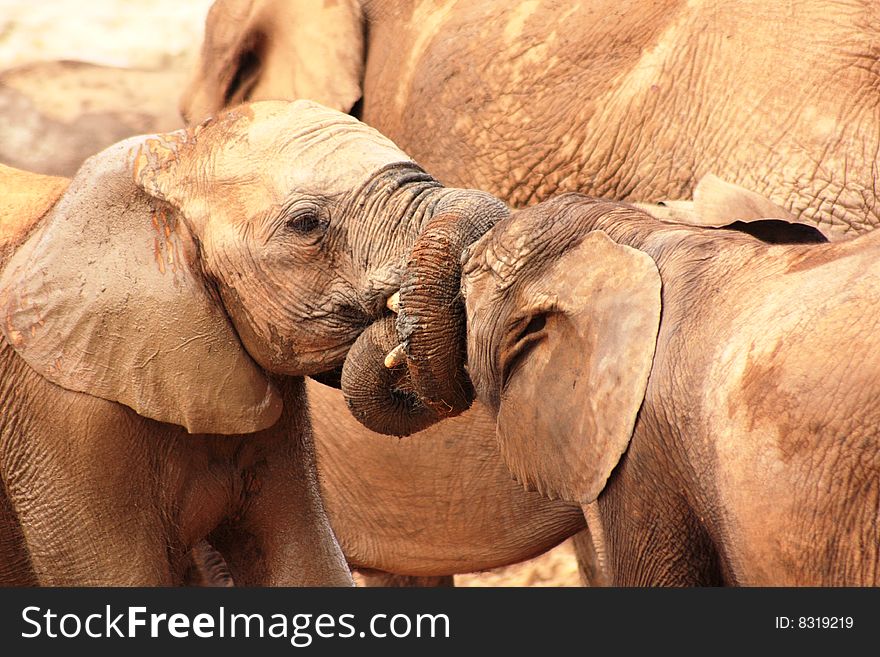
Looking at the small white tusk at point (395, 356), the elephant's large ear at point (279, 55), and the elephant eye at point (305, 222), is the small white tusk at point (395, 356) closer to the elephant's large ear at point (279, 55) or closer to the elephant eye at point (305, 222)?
the elephant eye at point (305, 222)

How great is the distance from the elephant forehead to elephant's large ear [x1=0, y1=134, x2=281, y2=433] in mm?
132

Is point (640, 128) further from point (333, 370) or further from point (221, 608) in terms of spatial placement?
point (221, 608)

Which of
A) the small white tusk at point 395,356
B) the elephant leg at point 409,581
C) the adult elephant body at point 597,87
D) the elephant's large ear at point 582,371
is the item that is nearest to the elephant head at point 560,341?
the elephant's large ear at point 582,371

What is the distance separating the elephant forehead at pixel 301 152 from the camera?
315 cm

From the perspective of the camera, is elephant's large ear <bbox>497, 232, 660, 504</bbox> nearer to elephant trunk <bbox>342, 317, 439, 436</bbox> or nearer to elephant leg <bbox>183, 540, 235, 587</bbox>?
elephant trunk <bbox>342, 317, 439, 436</bbox>

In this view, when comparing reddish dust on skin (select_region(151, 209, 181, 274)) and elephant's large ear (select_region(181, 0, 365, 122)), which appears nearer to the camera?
reddish dust on skin (select_region(151, 209, 181, 274))

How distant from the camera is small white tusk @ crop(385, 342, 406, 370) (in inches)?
120

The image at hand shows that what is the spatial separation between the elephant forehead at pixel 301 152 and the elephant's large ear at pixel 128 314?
0.43 ft

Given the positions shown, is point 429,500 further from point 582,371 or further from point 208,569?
point 582,371

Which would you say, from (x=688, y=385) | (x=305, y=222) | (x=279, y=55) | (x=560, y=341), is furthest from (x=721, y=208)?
(x=279, y=55)

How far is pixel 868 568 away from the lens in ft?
8.01

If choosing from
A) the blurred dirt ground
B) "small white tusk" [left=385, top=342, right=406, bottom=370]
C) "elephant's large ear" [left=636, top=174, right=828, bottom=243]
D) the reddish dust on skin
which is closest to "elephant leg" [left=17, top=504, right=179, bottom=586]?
the reddish dust on skin

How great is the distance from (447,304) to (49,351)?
30.7 inches

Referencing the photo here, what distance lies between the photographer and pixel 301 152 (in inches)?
125
